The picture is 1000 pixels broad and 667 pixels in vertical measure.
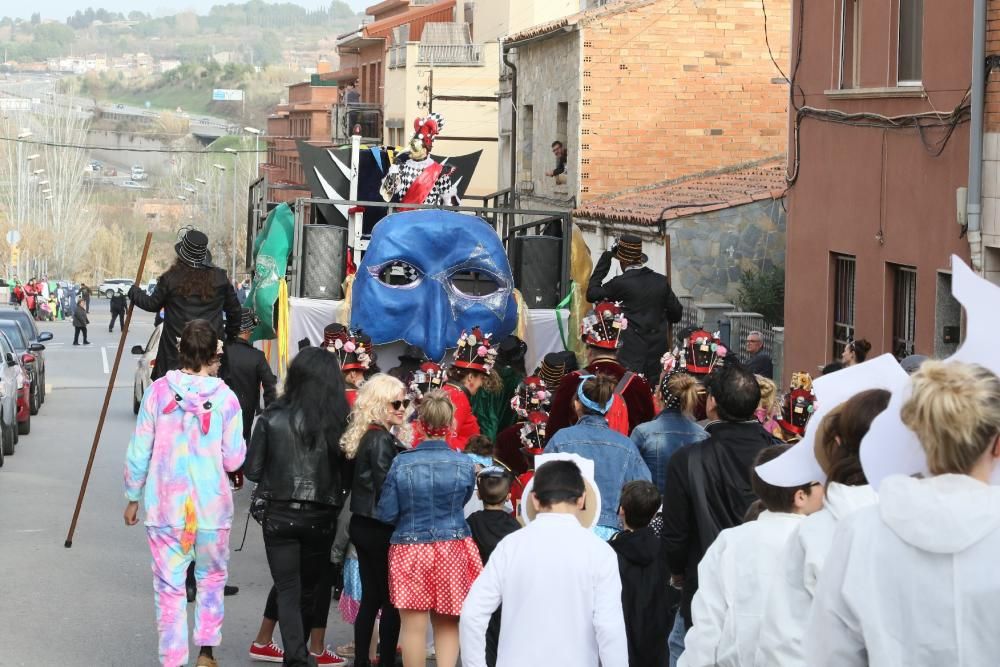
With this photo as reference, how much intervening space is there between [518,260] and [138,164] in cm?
19098

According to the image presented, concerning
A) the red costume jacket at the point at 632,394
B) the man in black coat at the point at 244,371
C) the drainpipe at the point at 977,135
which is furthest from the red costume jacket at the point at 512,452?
the drainpipe at the point at 977,135

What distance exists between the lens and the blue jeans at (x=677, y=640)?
21.7 ft

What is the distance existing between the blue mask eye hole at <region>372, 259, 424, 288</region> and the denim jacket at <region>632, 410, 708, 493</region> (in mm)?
5281

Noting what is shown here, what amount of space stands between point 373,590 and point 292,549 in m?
0.46

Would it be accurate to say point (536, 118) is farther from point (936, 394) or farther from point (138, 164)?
point (138, 164)

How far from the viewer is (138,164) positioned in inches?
7840

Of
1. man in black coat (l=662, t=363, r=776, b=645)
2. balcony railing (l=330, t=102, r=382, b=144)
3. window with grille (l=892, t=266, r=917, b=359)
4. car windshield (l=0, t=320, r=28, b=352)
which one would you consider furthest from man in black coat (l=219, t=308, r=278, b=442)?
balcony railing (l=330, t=102, r=382, b=144)

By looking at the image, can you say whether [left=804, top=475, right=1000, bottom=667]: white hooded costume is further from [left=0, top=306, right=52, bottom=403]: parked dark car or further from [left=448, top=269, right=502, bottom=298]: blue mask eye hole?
[left=0, top=306, right=52, bottom=403]: parked dark car

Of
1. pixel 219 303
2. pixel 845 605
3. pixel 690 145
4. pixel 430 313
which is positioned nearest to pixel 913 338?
pixel 430 313

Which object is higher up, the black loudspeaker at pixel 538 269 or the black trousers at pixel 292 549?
the black loudspeaker at pixel 538 269

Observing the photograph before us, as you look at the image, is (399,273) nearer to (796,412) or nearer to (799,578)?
(796,412)

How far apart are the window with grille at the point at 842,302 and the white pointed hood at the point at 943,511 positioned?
1301cm

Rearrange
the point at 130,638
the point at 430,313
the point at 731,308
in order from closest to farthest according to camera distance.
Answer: the point at 130,638 → the point at 430,313 → the point at 731,308

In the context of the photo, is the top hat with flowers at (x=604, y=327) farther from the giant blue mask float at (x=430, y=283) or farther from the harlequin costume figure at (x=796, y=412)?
the giant blue mask float at (x=430, y=283)
